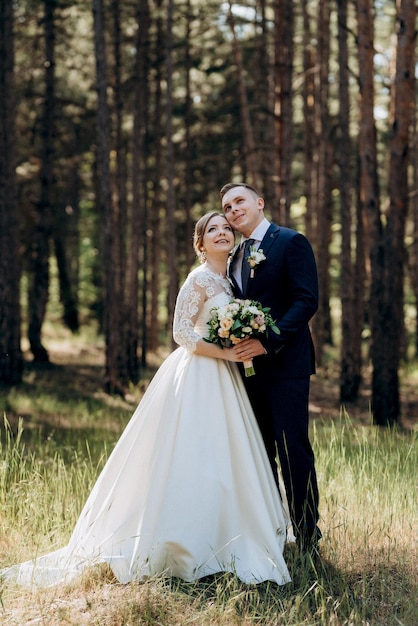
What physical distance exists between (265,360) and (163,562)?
153 centimetres

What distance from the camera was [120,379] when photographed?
15.8 m

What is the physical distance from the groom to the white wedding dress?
0.16m

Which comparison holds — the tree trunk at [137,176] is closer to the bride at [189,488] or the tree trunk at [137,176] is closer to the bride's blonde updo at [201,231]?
the bride's blonde updo at [201,231]

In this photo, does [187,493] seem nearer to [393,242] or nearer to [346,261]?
[393,242]

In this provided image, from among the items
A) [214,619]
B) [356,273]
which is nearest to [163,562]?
[214,619]

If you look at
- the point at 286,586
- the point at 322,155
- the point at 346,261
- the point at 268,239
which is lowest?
the point at 286,586

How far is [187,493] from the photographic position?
5188 millimetres

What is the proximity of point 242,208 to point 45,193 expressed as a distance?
45.6 feet

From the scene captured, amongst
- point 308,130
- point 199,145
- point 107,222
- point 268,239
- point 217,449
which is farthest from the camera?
point 199,145

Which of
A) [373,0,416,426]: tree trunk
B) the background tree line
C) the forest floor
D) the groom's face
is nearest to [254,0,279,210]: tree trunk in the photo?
the background tree line

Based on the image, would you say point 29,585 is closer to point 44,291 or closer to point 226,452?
point 226,452

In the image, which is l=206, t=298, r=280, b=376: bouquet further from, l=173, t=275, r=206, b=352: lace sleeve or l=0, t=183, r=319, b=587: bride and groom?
l=173, t=275, r=206, b=352: lace sleeve

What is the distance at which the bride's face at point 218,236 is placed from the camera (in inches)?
223

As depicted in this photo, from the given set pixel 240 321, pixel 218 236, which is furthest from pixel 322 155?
pixel 240 321
